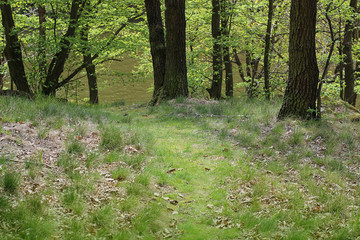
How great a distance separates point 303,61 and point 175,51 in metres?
4.61

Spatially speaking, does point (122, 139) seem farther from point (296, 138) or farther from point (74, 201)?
point (296, 138)

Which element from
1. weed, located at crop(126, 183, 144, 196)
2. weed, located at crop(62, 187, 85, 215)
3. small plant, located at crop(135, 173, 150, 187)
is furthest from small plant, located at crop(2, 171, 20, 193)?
small plant, located at crop(135, 173, 150, 187)

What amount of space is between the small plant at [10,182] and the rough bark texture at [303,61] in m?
5.71

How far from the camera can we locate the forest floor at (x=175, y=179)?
3.65 meters

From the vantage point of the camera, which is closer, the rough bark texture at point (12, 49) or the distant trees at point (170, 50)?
the distant trees at point (170, 50)

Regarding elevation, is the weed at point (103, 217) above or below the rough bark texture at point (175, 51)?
below

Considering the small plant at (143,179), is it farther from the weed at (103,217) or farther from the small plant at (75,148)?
the small plant at (75,148)

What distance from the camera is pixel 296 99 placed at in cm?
736

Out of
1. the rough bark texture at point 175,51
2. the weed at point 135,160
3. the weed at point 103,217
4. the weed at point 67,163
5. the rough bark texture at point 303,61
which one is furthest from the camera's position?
the rough bark texture at point 175,51

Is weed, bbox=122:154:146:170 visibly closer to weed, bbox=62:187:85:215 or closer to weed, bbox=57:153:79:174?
weed, bbox=57:153:79:174

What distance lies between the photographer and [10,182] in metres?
3.66

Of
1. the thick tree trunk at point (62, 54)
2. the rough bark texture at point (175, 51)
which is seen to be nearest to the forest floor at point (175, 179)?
the rough bark texture at point (175, 51)

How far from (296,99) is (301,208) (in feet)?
12.0

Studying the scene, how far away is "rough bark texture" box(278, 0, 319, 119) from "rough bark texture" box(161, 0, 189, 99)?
4.24m
